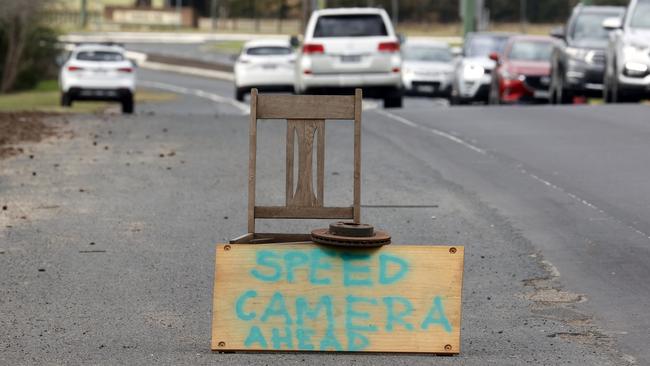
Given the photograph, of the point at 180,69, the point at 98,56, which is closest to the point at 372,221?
the point at 98,56

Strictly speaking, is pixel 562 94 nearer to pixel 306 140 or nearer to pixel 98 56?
pixel 98 56

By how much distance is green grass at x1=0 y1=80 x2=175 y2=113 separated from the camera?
108ft

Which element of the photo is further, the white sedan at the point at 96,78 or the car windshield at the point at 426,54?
the car windshield at the point at 426,54

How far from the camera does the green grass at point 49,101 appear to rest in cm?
3297

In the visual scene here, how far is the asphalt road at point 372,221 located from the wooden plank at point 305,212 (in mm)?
728

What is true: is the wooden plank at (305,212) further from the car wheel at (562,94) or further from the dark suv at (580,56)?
the car wheel at (562,94)

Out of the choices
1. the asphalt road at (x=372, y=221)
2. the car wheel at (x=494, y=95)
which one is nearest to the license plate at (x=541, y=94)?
the car wheel at (x=494, y=95)

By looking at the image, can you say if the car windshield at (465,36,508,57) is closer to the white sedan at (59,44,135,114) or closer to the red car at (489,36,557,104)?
the red car at (489,36,557,104)

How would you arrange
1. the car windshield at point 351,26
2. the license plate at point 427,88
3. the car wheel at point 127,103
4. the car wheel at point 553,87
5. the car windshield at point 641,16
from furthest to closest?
the license plate at point 427,88 → the car wheel at point 127,103 → the car wheel at point 553,87 → the car windshield at point 351,26 → the car windshield at point 641,16

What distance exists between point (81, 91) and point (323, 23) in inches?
371

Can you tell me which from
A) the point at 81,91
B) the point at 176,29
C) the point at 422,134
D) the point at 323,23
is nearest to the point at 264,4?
the point at 176,29

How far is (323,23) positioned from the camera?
2705 cm

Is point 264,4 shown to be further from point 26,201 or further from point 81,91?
point 26,201

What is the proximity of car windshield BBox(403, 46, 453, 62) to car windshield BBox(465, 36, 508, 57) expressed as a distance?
2.32 meters
